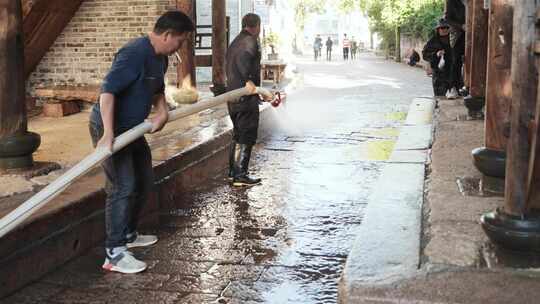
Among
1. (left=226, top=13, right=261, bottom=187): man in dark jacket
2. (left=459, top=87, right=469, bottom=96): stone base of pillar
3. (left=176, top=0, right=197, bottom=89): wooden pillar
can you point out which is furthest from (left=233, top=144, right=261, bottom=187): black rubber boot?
(left=459, top=87, right=469, bottom=96): stone base of pillar

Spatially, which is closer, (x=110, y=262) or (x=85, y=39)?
(x=110, y=262)

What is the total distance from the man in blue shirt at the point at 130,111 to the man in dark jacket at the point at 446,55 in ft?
27.0

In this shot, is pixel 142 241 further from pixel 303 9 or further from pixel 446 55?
pixel 303 9

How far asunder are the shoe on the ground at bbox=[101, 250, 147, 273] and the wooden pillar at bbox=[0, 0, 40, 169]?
192 cm

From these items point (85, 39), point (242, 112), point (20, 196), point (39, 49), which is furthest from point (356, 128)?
point (20, 196)

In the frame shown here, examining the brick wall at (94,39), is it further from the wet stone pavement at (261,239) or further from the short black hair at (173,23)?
the short black hair at (173,23)

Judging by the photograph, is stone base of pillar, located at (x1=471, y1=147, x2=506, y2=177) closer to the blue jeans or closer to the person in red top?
the blue jeans

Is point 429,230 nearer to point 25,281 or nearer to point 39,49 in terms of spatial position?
point 25,281

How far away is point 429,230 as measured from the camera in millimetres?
3941

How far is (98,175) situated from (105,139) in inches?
64.5

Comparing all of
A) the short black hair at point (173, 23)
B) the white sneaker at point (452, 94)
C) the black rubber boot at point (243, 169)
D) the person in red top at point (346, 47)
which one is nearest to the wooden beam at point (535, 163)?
the short black hair at point (173, 23)

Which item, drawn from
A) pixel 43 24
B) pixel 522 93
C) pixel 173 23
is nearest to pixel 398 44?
pixel 43 24

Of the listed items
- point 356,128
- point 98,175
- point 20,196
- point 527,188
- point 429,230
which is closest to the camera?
point 527,188

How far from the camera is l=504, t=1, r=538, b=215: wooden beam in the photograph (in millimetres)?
3289
